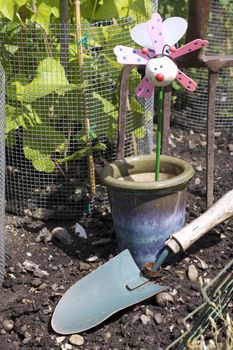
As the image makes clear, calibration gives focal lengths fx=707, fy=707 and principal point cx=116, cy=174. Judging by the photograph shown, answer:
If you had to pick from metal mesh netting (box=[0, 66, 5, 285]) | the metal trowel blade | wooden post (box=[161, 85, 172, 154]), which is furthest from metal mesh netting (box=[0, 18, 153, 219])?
the metal trowel blade

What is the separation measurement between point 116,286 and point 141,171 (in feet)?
2.28

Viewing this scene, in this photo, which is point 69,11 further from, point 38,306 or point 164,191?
point 38,306

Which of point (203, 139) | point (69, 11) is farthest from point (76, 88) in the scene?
point (203, 139)

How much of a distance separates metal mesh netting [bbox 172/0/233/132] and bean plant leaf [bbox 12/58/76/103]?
1.90 metres

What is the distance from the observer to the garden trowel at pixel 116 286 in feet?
10.8

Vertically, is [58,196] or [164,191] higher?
[164,191]

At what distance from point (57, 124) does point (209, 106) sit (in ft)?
2.93

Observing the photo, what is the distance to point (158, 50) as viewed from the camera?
3406 mm

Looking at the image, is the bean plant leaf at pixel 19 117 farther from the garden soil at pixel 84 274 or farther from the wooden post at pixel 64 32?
the garden soil at pixel 84 274

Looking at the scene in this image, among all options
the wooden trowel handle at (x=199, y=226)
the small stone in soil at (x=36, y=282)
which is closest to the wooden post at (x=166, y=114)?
the wooden trowel handle at (x=199, y=226)

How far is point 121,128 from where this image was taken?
12.5 feet

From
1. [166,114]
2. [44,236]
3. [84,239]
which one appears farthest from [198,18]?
[44,236]

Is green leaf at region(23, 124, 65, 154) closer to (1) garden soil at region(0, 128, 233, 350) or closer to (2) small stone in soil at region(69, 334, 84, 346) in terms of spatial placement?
(1) garden soil at region(0, 128, 233, 350)

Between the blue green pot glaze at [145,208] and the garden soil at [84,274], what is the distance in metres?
0.18
